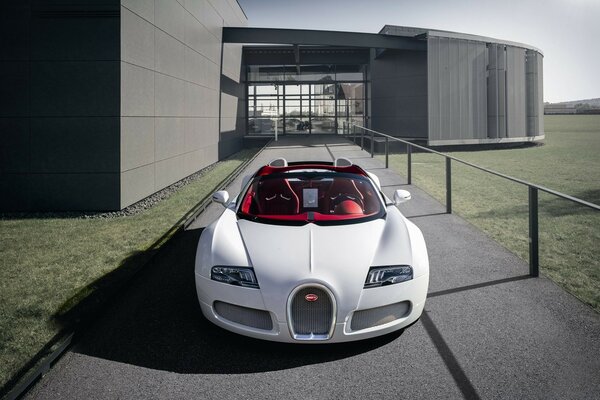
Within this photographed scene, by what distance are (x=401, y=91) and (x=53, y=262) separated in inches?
993

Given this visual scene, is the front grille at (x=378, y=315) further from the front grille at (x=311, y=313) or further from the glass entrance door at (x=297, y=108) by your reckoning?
the glass entrance door at (x=297, y=108)

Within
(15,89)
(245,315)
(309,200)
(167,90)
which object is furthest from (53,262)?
(167,90)

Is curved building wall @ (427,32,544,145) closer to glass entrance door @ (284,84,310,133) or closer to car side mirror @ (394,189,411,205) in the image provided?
glass entrance door @ (284,84,310,133)

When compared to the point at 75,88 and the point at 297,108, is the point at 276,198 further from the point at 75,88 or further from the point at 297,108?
the point at 297,108

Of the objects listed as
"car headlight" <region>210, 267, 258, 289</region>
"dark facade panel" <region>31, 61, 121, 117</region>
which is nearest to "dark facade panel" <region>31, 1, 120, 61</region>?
"dark facade panel" <region>31, 61, 121, 117</region>

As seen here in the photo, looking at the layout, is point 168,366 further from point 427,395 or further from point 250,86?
point 250,86

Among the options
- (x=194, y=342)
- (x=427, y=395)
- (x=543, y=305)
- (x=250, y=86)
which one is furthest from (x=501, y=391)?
(x=250, y=86)

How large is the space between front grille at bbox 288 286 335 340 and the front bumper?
0.05 meters

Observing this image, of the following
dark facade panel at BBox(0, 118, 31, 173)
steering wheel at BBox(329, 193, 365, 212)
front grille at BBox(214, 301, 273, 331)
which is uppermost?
dark facade panel at BBox(0, 118, 31, 173)

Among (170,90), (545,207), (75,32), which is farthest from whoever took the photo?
(170,90)

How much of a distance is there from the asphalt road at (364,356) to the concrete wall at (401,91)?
2392cm

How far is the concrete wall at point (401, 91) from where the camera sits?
27.4 m

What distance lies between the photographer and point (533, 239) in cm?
536

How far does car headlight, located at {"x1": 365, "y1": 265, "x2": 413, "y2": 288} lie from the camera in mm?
3521
